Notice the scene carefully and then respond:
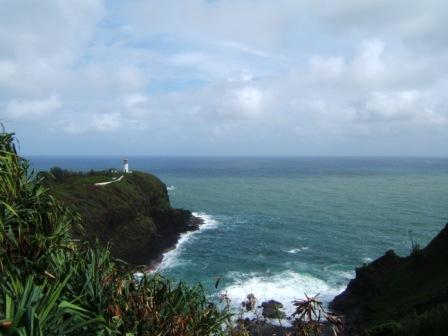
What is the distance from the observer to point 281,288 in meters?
43.8

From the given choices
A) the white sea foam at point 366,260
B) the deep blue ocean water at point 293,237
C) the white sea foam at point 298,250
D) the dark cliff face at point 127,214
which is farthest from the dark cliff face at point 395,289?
the dark cliff face at point 127,214

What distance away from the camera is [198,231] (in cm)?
6906

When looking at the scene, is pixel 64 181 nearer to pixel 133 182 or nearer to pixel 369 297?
pixel 133 182

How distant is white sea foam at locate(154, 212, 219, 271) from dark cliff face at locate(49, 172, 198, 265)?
1.10 metres

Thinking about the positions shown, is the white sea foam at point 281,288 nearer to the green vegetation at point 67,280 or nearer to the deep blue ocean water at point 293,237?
the deep blue ocean water at point 293,237

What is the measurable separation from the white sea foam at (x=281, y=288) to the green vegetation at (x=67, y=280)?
27.2m

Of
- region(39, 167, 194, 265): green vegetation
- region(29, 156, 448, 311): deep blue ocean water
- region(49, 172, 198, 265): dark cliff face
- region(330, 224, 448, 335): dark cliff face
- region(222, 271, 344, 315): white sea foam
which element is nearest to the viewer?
region(330, 224, 448, 335): dark cliff face

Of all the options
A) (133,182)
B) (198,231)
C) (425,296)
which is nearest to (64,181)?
(133,182)

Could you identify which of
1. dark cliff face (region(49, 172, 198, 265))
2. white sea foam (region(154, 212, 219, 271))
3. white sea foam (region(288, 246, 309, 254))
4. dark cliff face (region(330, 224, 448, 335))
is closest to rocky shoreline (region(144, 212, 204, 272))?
dark cliff face (region(49, 172, 198, 265))

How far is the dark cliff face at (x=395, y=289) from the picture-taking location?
106 ft

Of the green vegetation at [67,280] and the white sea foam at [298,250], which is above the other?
the green vegetation at [67,280]

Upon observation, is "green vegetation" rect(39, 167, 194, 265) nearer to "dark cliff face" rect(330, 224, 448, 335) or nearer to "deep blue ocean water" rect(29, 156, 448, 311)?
"deep blue ocean water" rect(29, 156, 448, 311)

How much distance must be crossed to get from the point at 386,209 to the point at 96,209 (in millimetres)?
57321

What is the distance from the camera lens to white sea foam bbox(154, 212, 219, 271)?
5169 cm
